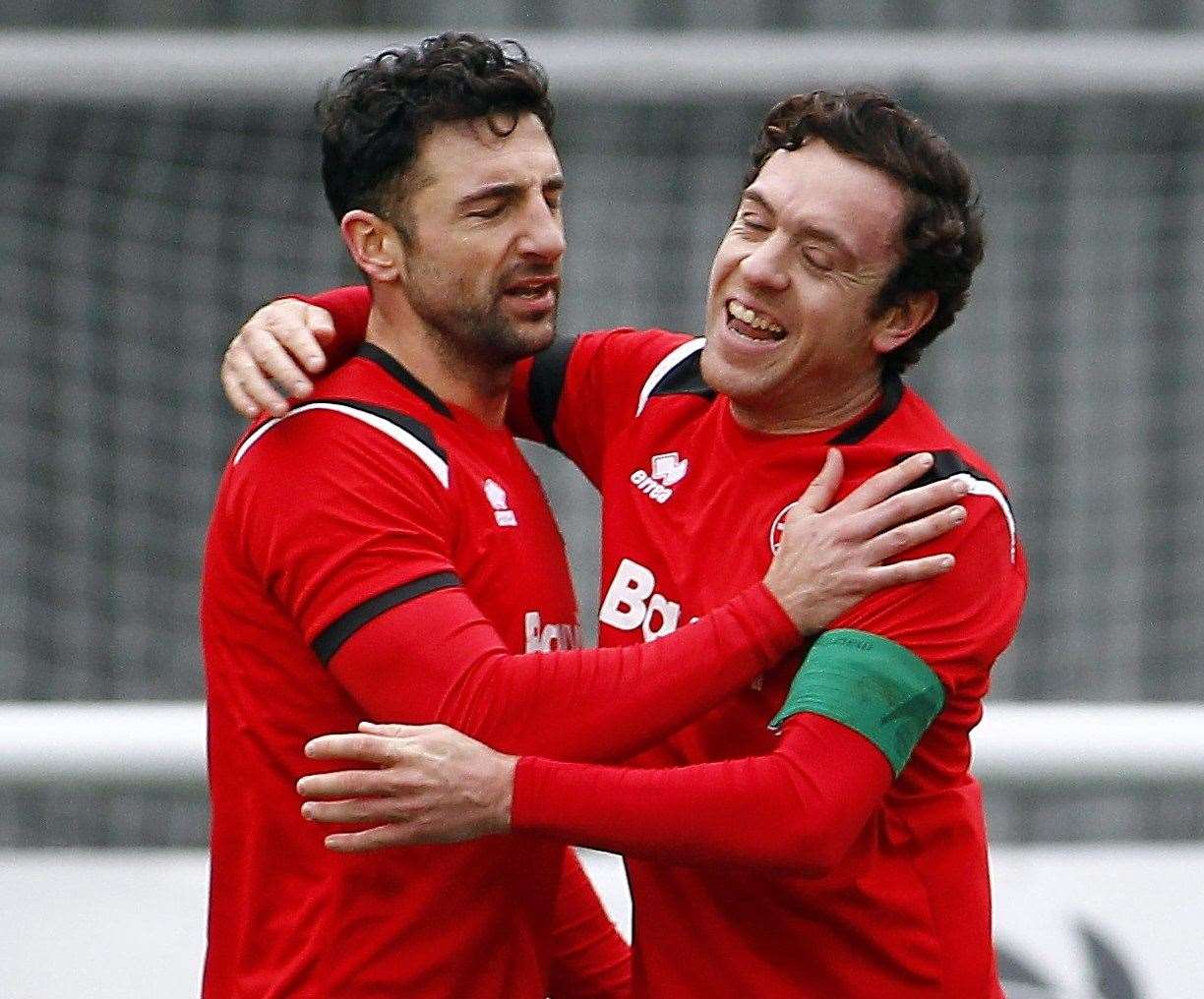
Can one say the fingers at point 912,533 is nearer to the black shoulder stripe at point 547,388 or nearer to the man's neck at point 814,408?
the man's neck at point 814,408

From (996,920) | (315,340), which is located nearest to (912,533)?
(315,340)

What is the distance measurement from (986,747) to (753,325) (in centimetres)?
69

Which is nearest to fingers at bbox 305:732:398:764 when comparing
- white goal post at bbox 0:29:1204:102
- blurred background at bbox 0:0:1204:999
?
blurred background at bbox 0:0:1204:999

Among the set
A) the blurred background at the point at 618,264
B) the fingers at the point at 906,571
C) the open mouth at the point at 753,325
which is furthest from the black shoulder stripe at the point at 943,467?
the blurred background at the point at 618,264

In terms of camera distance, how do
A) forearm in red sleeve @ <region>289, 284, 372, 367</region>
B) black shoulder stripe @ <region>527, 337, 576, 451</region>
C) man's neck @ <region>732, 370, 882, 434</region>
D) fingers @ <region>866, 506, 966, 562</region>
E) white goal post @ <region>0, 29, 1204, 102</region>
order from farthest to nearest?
white goal post @ <region>0, 29, 1204, 102</region> < black shoulder stripe @ <region>527, 337, 576, 451</region> < forearm in red sleeve @ <region>289, 284, 372, 367</region> < man's neck @ <region>732, 370, 882, 434</region> < fingers @ <region>866, 506, 966, 562</region>

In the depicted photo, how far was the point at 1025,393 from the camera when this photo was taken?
450 cm

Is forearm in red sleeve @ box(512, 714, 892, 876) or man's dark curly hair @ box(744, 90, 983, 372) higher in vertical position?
man's dark curly hair @ box(744, 90, 983, 372)

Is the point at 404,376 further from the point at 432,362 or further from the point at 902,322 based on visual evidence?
the point at 902,322

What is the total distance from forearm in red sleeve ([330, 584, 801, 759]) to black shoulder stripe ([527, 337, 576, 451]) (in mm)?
596

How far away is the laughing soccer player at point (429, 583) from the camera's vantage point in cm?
241

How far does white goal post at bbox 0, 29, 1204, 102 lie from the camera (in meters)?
4.31

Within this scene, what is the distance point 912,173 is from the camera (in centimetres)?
259

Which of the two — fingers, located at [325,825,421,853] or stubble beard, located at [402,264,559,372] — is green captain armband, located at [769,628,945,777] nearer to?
fingers, located at [325,825,421,853]

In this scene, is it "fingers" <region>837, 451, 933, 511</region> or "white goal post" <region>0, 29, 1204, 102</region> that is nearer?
"fingers" <region>837, 451, 933, 511</region>
